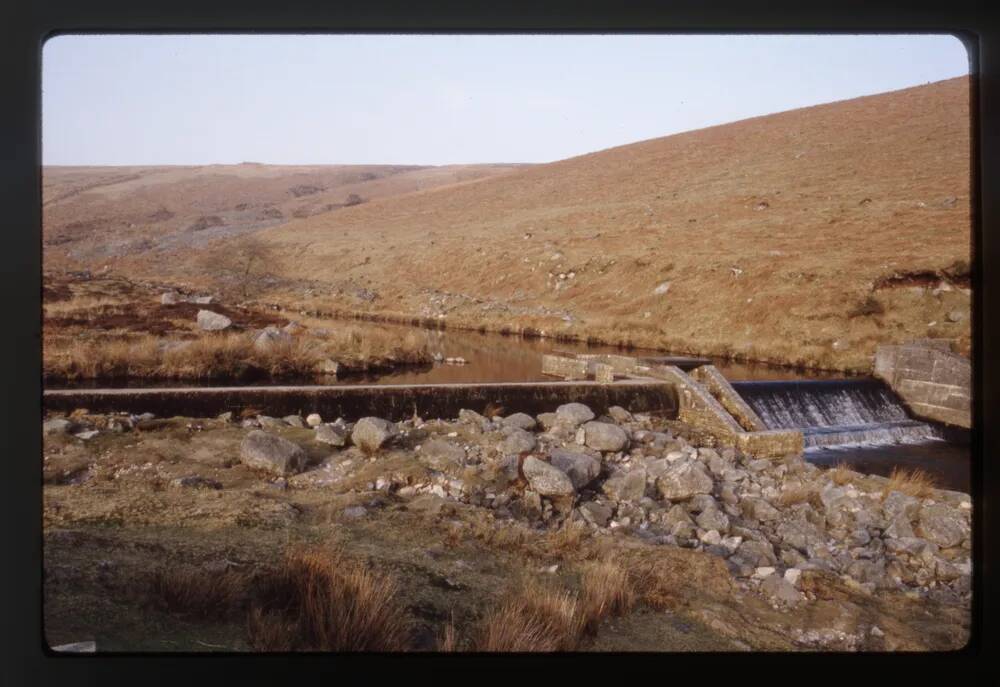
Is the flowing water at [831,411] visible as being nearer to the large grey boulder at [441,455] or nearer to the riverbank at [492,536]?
the riverbank at [492,536]

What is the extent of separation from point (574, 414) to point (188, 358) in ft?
18.0

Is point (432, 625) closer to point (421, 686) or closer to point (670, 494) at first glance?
point (421, 686)

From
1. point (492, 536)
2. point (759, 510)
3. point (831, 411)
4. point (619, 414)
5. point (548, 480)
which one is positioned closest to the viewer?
point (492, 536)

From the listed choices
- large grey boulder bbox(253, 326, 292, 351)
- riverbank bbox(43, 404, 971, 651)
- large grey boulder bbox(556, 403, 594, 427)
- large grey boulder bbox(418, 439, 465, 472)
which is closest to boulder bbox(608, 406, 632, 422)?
large grey boulder bbox(556, 403, 594, 427)

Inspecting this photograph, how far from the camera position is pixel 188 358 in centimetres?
909

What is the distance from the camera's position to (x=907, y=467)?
24.1 ft

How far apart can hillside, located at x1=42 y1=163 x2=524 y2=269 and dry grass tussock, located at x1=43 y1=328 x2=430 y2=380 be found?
1734 mm

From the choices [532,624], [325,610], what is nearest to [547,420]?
[532,624]

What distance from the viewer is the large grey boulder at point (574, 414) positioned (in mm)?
6891

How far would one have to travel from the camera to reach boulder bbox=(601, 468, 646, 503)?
5348mm

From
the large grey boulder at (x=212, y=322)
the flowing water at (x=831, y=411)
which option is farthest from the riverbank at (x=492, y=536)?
the large grey boulder at (x=212, y=322)

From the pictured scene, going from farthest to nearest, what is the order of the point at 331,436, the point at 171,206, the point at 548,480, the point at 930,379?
the point at 171,206, the point at 930,379, the point at 331,436, the point at 548,480

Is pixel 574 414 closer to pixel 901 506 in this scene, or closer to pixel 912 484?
pixel 901 506

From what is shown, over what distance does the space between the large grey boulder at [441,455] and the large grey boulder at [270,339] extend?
4948 mm
